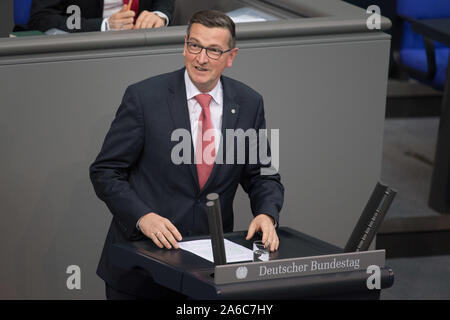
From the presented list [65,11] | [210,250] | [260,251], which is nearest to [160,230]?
[210,250]

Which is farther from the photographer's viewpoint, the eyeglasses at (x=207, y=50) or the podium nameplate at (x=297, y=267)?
the eyeglasses at (x=207, y=50)

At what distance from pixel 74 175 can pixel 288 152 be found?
2.81ft

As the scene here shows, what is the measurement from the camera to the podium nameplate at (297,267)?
1.96 m

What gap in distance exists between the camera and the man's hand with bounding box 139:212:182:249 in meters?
2.29

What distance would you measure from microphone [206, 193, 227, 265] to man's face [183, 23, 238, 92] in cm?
56

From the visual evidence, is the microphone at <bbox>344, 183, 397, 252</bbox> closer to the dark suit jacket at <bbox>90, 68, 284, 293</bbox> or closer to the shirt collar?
the dark suit jacket at <bbox>90, 68, 284, 293</bbox>

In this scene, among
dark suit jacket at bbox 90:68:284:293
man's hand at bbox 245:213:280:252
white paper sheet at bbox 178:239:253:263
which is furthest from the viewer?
dark suit jacket at bbox 90:68:284:293

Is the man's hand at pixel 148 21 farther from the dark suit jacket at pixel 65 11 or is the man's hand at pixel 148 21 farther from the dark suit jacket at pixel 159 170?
the dark suit jacket at pixel 159 170

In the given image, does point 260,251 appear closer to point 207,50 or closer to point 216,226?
point 216,226

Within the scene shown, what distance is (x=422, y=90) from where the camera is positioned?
6.70 meters

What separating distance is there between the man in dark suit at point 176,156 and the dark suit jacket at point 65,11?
1284 millimetres

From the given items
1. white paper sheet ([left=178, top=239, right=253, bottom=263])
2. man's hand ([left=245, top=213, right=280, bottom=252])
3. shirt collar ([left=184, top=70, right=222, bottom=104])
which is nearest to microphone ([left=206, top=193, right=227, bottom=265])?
white paper sheet ([left=178, top=239, right=253, bottom=263])

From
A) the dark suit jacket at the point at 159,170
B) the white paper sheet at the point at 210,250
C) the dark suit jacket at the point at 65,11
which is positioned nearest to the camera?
the white paper sheet at the point at 210,250

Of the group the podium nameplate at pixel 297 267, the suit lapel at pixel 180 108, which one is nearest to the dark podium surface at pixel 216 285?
the podium nameplate at pixel 297 267
